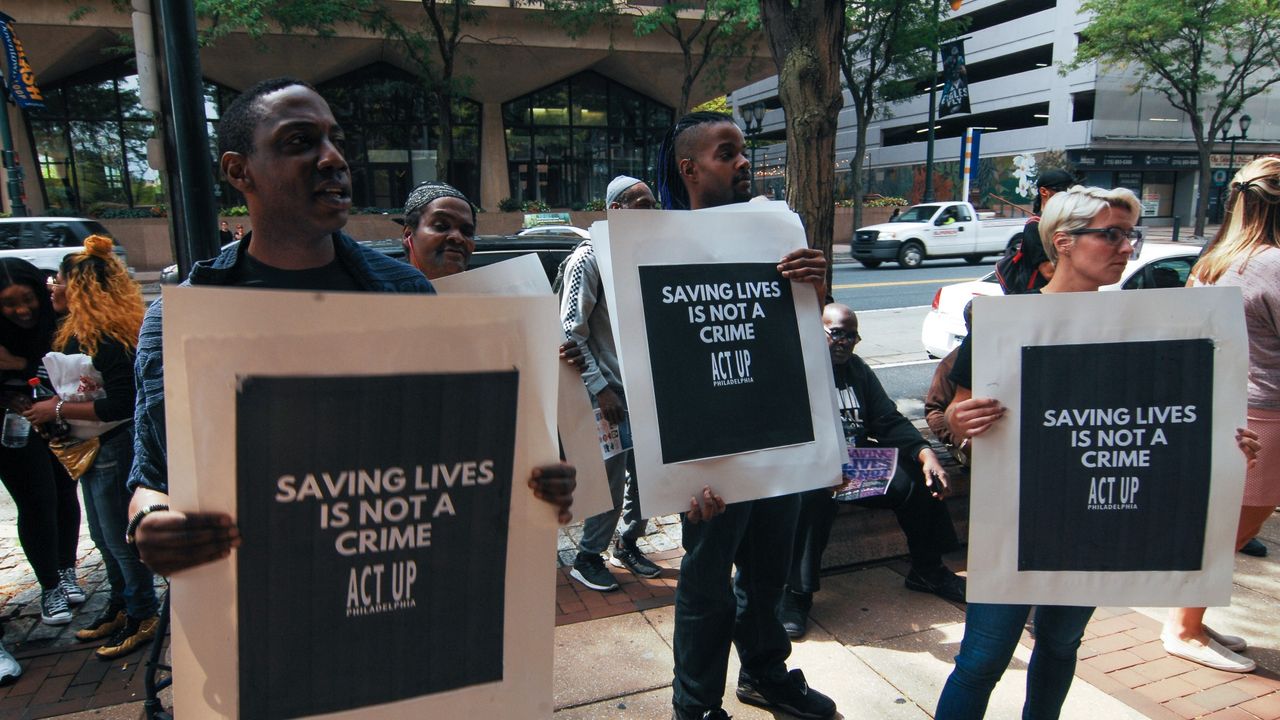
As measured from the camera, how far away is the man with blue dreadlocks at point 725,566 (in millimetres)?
2438

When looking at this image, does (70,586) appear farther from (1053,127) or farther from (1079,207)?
(1053,127)

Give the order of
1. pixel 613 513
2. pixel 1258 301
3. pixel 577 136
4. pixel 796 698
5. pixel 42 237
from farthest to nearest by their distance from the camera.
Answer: pixel 577 136 → pixel 42 237 → pixel 613 513 → pixel 1258 301 → pixel 796 698

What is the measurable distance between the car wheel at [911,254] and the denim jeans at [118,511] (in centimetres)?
2035

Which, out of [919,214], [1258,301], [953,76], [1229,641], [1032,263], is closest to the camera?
[1258,301]

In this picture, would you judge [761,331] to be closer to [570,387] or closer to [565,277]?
[570,387]

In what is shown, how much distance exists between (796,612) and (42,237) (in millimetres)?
16823

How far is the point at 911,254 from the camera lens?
70.0 ft

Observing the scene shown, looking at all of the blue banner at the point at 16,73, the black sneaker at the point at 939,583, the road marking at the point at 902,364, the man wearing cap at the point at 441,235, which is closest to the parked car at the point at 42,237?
the blue banner at the point at 16,73

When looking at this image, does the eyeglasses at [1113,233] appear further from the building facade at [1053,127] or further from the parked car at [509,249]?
the building facade at [1053,127]

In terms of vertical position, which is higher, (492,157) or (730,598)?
(492,157)

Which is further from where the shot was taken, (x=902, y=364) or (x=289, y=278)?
(x=902, y=364)

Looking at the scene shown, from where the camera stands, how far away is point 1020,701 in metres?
A: 2.93

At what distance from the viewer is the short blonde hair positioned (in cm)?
232

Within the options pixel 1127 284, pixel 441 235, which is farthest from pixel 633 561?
pixel 1127 284
